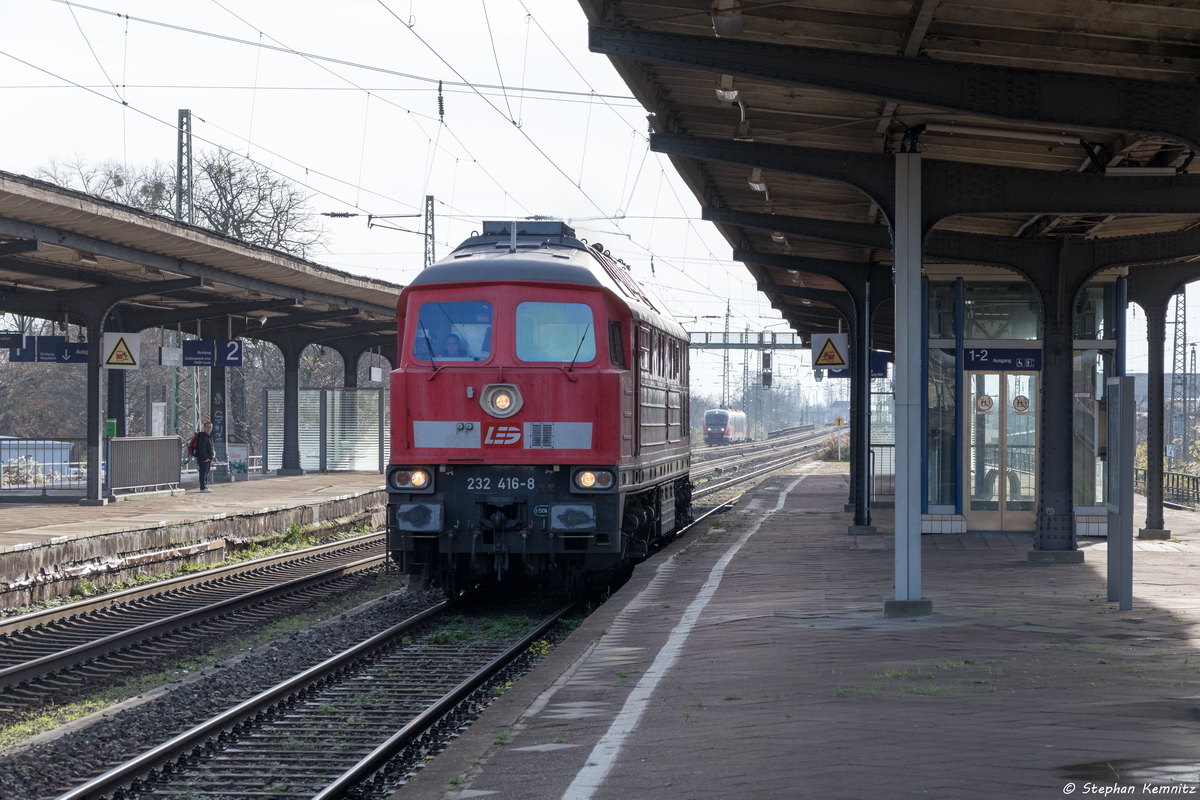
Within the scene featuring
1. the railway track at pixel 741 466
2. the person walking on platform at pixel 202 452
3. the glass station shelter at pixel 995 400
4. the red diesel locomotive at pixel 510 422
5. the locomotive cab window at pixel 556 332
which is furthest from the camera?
the railway track at pixel 741 466

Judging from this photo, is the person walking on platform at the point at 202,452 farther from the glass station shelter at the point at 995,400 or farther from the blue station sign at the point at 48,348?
the glass station shelter at the point at 995,400

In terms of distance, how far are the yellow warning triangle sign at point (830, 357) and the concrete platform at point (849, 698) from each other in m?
7.95

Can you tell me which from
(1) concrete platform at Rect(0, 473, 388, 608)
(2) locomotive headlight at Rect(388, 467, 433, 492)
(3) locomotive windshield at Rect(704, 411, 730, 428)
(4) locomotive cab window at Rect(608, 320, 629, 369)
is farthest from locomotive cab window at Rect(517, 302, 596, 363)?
(3) locomotive windshield at Rect(704, 411, 730, 428)

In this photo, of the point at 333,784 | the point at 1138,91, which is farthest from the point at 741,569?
the point at 333,784

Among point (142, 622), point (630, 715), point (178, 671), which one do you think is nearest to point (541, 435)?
point (178, 671)

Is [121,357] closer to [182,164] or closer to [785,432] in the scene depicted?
[182,164]

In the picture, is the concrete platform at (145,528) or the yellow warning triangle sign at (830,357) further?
the yellow warning triangle sign at (830,357)

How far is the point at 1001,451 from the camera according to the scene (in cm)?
1741

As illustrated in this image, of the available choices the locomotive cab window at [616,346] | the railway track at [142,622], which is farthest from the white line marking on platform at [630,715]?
the railway track at [142,622]

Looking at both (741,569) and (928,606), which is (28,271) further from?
(928,606)

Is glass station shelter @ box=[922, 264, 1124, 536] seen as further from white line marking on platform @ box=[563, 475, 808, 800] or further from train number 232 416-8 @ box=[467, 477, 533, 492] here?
train number 232 416-8 @ box=[467, 477, 533, 492]

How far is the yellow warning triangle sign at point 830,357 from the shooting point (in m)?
20.6

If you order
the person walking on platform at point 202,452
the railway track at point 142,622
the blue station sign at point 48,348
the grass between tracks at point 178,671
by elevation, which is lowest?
the grass between tracks at point 178,671

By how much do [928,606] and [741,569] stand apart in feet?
14.0
